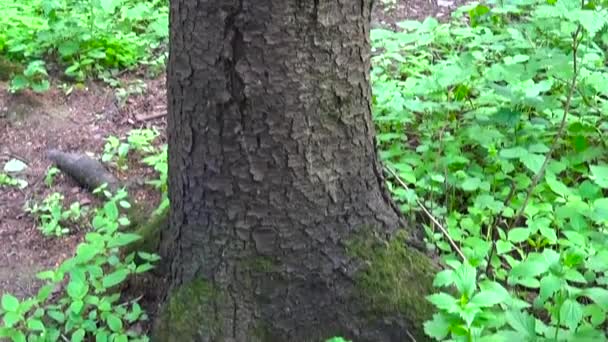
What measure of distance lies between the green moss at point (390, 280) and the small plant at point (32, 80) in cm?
284

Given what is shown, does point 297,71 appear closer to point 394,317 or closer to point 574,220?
point 394,317

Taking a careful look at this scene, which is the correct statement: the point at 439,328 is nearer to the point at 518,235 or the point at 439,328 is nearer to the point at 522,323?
the point at 522,323

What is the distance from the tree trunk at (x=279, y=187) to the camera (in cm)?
250

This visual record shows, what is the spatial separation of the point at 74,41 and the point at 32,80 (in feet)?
1.43

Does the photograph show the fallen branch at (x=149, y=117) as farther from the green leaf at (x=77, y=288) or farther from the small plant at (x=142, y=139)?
the green leaf at (x=77, y=288)

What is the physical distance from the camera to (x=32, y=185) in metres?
4.05

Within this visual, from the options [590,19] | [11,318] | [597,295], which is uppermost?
[590,19]

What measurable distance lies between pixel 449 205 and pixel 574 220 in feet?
1.99

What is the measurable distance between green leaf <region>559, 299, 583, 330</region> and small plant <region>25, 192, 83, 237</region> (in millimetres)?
2214

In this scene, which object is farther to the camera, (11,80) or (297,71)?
(11,80)

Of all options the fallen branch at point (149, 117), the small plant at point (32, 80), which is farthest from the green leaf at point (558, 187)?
the small plant at point (32, 80)

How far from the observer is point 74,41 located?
5.19 meters

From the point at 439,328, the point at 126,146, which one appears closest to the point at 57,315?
the point at 439,328

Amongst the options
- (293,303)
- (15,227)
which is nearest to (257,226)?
(293,303)
